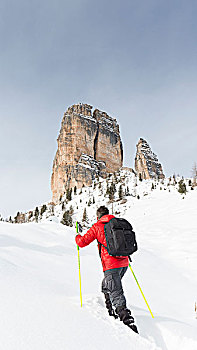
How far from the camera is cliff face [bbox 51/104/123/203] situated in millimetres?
88750

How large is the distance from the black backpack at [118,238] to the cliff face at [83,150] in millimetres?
82348

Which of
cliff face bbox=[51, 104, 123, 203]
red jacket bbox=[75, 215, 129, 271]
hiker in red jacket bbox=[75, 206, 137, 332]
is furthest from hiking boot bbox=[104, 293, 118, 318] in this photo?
cliff face bbox=[51, 104, 123, 203]

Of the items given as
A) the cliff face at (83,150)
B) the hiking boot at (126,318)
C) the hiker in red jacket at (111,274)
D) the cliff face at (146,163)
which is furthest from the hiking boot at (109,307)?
the cliff face at (146,163)

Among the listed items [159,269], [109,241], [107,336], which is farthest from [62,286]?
[159,269]

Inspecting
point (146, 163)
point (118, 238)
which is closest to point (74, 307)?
point (118, 238)

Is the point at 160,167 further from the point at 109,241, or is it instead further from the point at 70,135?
the point at 109,241

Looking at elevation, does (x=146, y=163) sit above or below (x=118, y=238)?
above

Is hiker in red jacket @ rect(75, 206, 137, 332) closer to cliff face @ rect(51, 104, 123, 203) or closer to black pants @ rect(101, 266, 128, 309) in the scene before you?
black pants @ rect(101, 266, 128, 309)

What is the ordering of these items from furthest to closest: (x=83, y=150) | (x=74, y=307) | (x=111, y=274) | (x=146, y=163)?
(x=146, y=163)
(x=83, y=150)
(x=111, y=274)
(x=74, y=307)

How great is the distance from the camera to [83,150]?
93.5 metres

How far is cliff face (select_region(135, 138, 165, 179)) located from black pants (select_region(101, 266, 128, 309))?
4126 inches

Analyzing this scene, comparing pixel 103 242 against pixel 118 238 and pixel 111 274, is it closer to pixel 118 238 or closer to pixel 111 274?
pixel 118 238

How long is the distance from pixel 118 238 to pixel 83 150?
91.8 metres

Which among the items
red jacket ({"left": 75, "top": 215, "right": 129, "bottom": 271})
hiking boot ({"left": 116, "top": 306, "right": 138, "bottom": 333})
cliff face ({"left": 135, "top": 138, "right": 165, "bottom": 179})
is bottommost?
hiking boot ({"left": 116, "top": 306, "right": 138, "bottom": 333})
